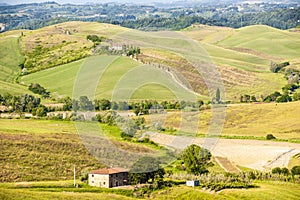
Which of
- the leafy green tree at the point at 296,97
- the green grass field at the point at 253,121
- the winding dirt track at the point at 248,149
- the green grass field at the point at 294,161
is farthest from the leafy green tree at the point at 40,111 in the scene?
the leafy green tree at the point at 296,97

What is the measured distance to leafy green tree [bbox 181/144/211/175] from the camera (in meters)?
53.4

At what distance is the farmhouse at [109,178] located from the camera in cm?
4587

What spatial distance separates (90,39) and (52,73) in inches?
1037

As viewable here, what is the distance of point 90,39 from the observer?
466 feet

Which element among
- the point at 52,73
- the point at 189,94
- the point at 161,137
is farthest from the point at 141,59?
the point at 161,137

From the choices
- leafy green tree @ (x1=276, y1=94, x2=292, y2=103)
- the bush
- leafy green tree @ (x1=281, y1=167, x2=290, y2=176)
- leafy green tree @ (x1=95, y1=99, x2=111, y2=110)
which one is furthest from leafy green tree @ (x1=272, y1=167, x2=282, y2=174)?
leafy green tree @ (x1=276, y1=94, x2=292, y2=103)

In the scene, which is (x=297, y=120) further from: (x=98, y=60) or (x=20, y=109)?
(x=20, y=109)

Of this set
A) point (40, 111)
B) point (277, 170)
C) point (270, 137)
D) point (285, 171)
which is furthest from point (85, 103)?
point (285, 171)

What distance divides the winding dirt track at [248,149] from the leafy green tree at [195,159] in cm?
96

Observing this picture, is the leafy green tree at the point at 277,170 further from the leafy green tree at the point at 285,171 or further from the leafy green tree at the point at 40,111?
the leafy green tree at the point at 40,111

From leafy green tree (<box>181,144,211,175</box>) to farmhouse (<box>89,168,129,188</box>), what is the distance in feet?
26.0

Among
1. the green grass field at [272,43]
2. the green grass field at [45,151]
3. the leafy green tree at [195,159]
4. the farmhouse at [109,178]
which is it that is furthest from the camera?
the green grass field at [272,43]

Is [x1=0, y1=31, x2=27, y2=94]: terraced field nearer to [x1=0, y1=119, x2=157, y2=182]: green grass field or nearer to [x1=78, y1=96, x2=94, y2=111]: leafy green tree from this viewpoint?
[x1=78, y1=96, x2=94, y2=111]: leafy green tree

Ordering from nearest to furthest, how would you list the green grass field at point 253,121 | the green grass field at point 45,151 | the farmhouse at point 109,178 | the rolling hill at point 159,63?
the farmhouse at point 109,178 < the green grass field at point 45,151 < the green grass field at point 253,121 < the rolling hill at point 159,63
